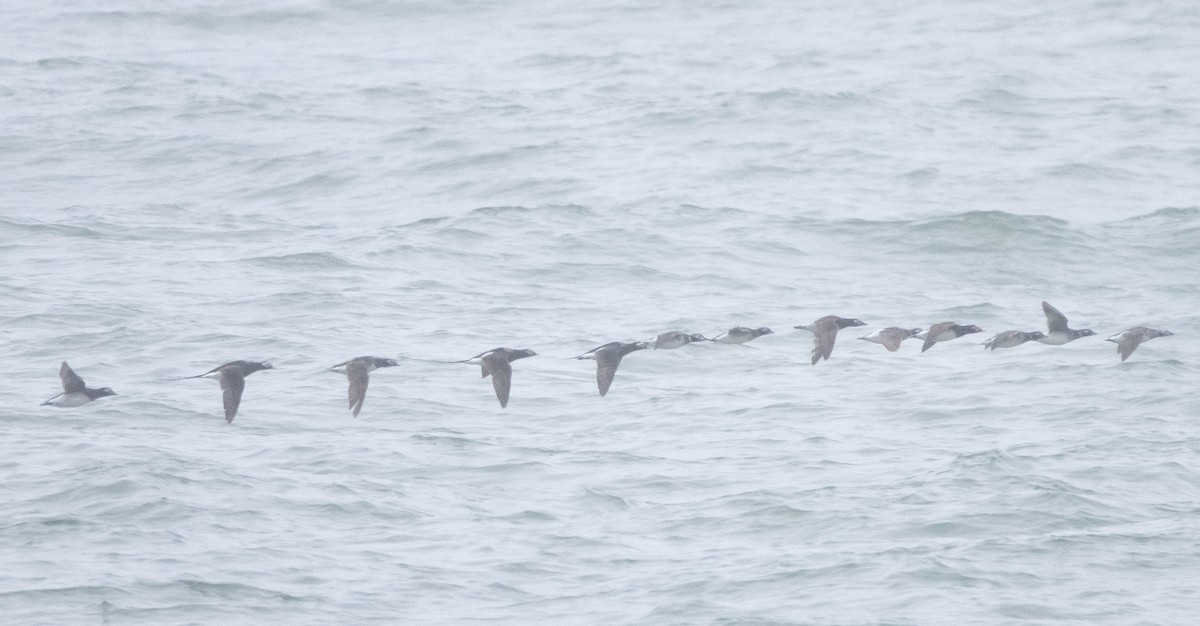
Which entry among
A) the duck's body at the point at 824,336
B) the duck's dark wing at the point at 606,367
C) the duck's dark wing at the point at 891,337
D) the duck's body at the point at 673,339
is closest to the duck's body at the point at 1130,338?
the duck's dark wing at the point at 891,337

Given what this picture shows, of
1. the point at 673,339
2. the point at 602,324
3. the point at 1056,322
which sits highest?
the point at 1056,322

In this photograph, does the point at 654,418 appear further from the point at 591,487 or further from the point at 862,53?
the point at 862,53

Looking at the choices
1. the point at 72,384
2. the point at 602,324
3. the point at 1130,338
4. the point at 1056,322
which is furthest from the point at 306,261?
the point at 1130,338

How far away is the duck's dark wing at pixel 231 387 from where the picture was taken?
16.8m

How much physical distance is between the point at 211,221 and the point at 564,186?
19.4 ft

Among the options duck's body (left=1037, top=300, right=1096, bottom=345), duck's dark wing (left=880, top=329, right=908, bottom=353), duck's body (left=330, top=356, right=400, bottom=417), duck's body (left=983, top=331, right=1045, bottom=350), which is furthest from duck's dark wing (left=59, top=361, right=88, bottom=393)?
duck's body (left=1037, top=300, right=1096, bottom=345)

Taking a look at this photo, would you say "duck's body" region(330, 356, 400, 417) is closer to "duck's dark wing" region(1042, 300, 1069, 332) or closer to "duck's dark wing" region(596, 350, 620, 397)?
"duck's dark wing" region(596, 350, 620, 397)

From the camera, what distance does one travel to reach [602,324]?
24719 millimetres

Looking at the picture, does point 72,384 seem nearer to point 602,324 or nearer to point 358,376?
point 358,376

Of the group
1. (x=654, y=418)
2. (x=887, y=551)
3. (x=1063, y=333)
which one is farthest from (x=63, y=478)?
(x=1063, y=333)

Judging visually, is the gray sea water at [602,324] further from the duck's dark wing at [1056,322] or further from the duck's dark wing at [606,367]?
the duck's dark wing at [606,367]

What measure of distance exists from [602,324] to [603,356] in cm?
707

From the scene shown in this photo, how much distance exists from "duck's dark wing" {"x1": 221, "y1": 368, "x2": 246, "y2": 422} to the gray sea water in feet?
4.86

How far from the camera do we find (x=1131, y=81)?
4069cm
